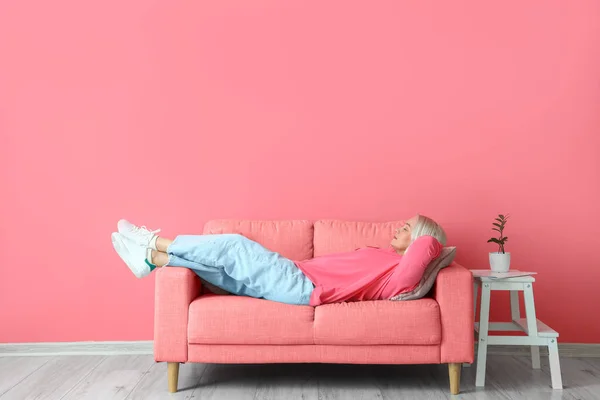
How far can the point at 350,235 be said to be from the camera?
3281 mm

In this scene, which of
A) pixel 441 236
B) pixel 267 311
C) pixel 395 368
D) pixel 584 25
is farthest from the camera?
pixel 584 25

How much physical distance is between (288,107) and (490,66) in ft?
4.11

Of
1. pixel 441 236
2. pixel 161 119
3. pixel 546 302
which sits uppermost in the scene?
pixel 161 119

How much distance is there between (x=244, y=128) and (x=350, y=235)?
951 mm

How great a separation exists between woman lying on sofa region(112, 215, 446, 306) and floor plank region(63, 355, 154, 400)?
0.55 m

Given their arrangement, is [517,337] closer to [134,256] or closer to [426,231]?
[426,231]

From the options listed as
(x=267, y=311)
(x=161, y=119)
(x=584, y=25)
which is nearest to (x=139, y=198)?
(x=161, y=119)

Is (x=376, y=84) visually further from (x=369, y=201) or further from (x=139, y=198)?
(x=139, y=198)

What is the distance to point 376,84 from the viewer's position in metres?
3.57

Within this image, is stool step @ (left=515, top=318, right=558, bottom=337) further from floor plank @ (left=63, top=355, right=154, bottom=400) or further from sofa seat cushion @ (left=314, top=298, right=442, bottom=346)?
floor plank @ (left=63, top=355, right=154, bottom=400)

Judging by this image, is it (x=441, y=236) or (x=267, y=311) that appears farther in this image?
(x=441, y=236)

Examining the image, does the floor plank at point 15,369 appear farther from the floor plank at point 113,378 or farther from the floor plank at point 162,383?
the floor plank at point 162,383

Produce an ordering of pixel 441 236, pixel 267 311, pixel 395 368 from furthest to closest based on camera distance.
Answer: pixel 395 368
pixel 441 236
pixel 267 311

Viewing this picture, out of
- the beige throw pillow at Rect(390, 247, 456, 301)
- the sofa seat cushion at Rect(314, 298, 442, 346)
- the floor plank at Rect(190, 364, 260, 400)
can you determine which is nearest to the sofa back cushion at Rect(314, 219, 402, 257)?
the beige throw pillow at Rect(390, 247, 456, 301)
